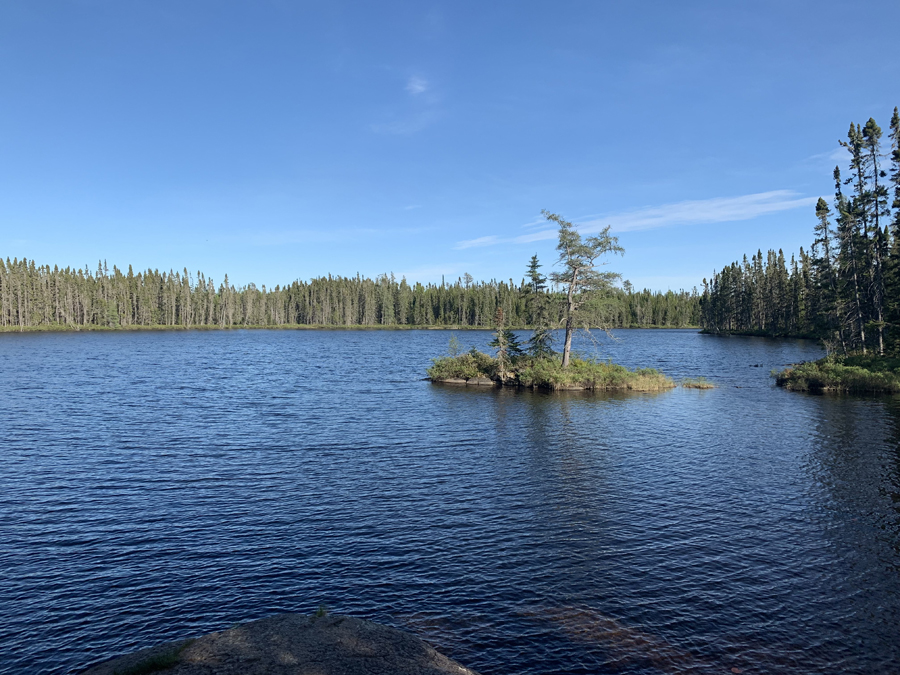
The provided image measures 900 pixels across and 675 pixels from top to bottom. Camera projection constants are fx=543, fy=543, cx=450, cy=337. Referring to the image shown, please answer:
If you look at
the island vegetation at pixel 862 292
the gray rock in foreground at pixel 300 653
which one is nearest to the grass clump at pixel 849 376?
the island vegetation at pixel 862 292

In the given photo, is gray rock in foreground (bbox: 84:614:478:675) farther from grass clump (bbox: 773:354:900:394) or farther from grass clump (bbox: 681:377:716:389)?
grass clump (bbox: 773:354:900:394)

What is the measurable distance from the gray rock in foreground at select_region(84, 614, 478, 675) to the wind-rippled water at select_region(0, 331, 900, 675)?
123 cm

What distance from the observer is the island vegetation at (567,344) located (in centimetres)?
5291

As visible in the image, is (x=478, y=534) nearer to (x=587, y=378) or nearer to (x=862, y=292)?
(x=587, y=378)

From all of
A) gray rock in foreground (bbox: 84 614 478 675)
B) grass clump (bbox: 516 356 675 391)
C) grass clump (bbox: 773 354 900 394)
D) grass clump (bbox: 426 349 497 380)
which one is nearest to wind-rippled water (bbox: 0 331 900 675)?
gray rock in foreground (bbox: 84 614 478 675)

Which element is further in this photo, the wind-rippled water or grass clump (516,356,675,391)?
grass clump (516,356,675,391)

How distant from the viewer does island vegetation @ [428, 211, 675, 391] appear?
52.9m

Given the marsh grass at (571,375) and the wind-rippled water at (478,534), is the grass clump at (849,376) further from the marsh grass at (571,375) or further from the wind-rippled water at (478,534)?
the wind-rippled water at (478,534)

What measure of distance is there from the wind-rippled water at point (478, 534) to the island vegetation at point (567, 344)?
1457 centimetres

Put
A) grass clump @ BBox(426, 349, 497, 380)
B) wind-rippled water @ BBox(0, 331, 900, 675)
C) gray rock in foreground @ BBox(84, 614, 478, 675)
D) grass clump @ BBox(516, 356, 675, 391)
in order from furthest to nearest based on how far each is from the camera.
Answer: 1. grass clump @ BBox(426, 349, 497, 380)
2. grass clump @ BBox(516, 356, 675, 391)
3. wind-rippled water @ BBox(0, 331, 900, 675)
4. gray rock in foreground @ BBox(84, 614, 478, 675)

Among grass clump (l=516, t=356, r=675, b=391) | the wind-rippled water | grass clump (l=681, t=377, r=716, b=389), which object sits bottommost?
the wind-rippled water

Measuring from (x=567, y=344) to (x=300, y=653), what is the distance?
158 ft

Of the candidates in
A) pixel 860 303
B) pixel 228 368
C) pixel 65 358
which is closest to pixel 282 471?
pixel 228 368

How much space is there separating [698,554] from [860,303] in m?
59.2
